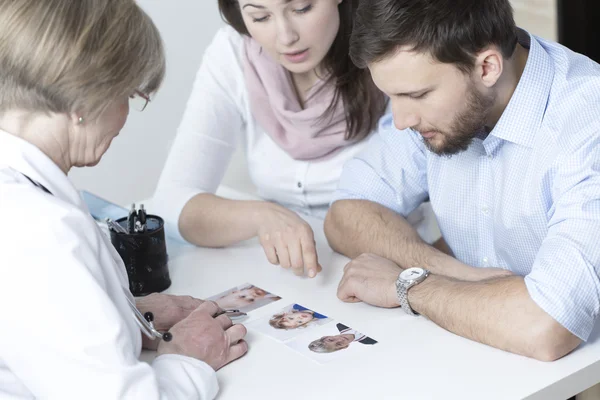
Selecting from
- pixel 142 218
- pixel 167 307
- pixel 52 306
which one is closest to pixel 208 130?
pixel 142 218

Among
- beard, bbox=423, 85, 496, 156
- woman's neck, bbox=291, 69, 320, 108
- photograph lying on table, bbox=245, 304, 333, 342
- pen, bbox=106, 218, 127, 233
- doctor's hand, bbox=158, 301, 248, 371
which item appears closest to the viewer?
doctor's hand, bbox=158, 301, 248, 371

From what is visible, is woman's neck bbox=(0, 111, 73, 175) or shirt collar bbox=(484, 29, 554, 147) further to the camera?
shirt collar bbox=(484, 29, 554, 147)

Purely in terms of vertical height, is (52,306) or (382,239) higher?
(52,306)

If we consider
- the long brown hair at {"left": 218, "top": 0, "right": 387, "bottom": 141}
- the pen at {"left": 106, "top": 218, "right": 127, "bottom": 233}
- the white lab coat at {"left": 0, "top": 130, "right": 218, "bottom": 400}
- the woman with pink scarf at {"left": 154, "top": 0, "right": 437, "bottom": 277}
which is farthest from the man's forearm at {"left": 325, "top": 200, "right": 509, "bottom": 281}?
the white lab coat at {"left": 0, "top": 130, "right": 218, "bottom": 400}

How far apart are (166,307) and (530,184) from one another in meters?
0.74

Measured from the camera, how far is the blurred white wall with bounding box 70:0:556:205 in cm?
376

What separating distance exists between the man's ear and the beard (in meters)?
0.02

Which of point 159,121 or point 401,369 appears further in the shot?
point 159,121

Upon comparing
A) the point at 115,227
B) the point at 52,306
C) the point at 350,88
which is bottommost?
the point at 115,227

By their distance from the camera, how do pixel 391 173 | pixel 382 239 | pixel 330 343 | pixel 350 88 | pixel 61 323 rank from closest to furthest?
pixel 61 323
pixel 330 343
pixel 382 239
pixel 391 173
pixel 350 88

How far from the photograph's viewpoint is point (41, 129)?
1.29 m

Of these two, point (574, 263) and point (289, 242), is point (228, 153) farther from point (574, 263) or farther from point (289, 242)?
point (574, 263)

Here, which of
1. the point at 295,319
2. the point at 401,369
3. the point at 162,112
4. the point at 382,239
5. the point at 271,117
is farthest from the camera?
the point at 162,112

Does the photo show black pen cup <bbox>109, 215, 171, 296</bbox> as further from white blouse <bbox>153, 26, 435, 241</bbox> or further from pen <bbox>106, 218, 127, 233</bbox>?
white blouse <bbox>153, 26, 435, 241</bbox>
